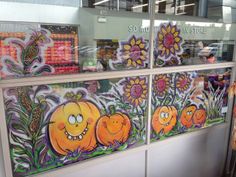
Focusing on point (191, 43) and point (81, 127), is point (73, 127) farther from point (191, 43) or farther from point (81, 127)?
point (191, 43)

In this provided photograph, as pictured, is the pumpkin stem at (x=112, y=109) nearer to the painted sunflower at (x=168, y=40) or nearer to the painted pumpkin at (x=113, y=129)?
the painted pumpkin at (x=113, y=129)

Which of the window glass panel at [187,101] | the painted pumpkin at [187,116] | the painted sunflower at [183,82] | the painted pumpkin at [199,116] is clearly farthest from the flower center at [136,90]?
the painted pumpkin at [199,116]

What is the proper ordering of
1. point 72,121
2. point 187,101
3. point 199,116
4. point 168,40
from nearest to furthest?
point 72,121 < point 168,40 < point 187,101 < point 199,116

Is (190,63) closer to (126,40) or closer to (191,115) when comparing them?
(191,115)

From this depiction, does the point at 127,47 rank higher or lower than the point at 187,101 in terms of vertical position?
higher

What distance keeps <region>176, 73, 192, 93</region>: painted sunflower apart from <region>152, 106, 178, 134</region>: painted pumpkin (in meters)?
0.19

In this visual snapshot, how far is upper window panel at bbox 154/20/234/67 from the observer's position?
1.70 metres

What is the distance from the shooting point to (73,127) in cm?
145

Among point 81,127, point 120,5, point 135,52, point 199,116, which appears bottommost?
point 199,116

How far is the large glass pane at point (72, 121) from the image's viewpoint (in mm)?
1285

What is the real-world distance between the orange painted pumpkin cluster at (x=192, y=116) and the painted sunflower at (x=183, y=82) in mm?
206

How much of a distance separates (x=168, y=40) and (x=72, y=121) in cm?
102

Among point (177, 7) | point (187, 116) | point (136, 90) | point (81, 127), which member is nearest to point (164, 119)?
point (187, 116)

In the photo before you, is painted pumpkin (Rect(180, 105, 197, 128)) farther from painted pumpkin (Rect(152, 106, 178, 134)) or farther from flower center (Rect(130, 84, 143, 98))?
flower center (Rect(130, 84, 143, 98))
